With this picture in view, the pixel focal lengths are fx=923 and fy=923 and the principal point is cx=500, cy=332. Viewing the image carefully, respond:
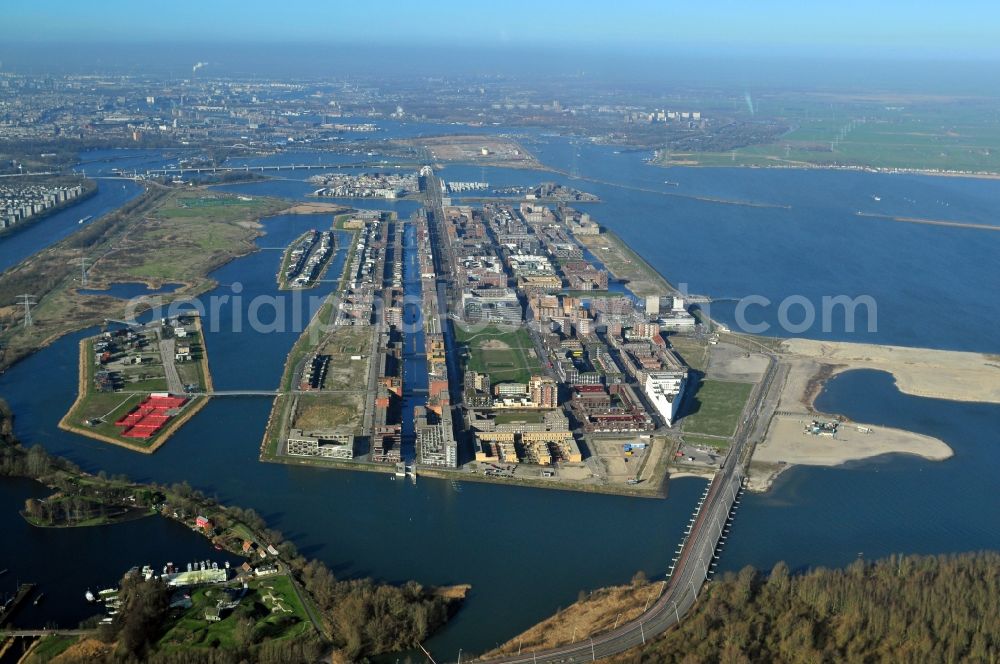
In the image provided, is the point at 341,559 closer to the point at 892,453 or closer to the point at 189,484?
the point at 189,484

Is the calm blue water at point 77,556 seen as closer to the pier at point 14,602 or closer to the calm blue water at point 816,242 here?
the pier at point 14,602

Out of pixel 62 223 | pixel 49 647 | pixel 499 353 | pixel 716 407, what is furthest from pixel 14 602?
pixel 62 223

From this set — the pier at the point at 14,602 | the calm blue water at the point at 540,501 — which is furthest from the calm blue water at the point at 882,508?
the pier at the point at 14,602

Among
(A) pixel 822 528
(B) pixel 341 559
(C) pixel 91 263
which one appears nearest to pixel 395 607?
(B) pixel 341 559

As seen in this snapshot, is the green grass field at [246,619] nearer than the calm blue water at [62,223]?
Yes

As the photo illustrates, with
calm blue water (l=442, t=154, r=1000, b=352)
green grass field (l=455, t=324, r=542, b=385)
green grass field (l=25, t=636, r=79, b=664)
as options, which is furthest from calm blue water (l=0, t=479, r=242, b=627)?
calm blue water (l=442, t=154, r=1000, b=352)

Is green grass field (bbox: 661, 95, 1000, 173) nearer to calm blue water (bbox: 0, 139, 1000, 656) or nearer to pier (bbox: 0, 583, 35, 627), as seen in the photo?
calm blue water (bbox: 0, 139, 1000, 656)

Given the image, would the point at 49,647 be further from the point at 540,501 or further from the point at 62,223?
the point at 62,223
